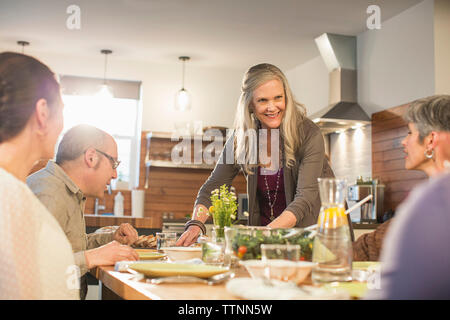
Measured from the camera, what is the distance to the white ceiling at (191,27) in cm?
515

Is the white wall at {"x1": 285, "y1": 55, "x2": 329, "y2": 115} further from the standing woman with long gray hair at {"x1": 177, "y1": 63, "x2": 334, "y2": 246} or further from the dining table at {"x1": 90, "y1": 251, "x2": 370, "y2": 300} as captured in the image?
the dining table at {"x1": 90, "y1": 251, "x2": 370, "y2": 300}

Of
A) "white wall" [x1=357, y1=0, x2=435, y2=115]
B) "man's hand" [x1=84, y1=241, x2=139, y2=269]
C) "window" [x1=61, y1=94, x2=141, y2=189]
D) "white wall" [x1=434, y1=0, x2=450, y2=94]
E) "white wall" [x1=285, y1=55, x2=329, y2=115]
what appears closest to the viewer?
"man's hand" [x1=84, y1=241, x2=139, y2=269]

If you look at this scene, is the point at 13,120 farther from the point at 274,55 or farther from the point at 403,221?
the point at 274,55

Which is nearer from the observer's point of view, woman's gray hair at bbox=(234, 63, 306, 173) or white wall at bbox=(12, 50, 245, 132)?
woman's gray hair at bbox=(234, 63, 306, 173)

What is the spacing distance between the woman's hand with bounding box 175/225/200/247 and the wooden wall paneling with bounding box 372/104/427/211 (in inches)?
128

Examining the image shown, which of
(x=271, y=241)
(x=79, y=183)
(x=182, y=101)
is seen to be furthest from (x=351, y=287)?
(x=182, y=101)

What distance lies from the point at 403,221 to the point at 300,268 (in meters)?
0.58

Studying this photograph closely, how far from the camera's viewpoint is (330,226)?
1.24 m

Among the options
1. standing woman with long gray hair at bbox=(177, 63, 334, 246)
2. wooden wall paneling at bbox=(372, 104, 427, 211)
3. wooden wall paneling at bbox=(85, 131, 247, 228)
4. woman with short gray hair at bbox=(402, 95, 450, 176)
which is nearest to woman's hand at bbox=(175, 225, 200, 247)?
standing woman with long gray hair at bbox=(177, 63, 334, 246)

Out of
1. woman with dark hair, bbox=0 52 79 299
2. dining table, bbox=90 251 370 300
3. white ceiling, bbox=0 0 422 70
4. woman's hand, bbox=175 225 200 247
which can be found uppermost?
white ceiling, bbox=0 0 422 70

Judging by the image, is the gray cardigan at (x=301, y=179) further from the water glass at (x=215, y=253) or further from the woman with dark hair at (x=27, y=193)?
the woman with dark hair at (x=27, y=193)

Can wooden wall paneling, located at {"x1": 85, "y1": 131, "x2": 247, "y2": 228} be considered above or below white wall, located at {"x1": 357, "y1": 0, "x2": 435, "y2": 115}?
below

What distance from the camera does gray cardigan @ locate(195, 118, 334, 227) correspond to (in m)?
2.17
